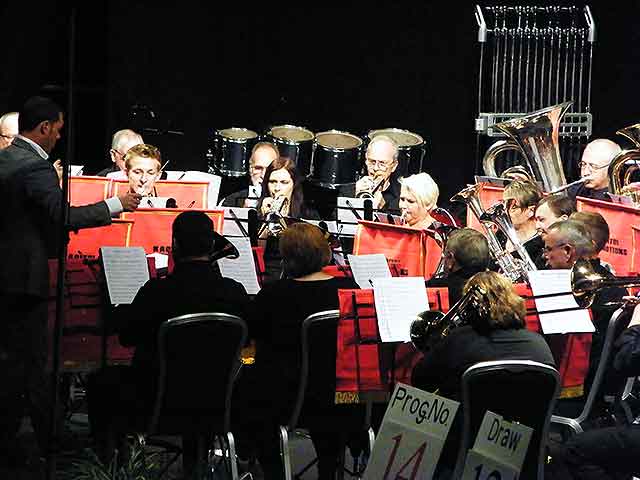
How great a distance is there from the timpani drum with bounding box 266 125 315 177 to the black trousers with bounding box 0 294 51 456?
4747mm

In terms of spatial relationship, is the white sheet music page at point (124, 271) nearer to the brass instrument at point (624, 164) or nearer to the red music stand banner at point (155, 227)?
the red music stand banner at point (155, 227)

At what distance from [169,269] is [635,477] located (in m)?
2.49

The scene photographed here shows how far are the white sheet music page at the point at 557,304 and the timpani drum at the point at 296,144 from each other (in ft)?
16.2

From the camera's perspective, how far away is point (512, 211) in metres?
7.22

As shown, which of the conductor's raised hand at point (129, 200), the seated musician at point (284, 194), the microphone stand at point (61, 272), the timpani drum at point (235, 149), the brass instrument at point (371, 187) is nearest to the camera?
the microphone stand at point (61, 272)

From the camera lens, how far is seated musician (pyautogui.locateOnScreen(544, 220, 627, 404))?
5.81 metres

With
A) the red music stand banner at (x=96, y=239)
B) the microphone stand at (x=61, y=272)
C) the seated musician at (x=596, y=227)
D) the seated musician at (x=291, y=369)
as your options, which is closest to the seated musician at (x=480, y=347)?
the seated musician at (x=291, y=369)

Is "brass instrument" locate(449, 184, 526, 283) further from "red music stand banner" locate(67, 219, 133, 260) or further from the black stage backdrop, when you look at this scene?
the black stage backdrop

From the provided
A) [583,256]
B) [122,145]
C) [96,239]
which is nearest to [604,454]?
[583,256]

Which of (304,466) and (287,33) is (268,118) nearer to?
(287,33)

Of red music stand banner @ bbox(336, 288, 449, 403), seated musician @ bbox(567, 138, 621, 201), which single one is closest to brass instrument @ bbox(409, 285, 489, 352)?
red music stand banner @ bbox(336, 288, 449, 403)

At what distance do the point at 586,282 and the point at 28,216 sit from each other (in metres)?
2.45

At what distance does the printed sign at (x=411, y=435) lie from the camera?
461cm

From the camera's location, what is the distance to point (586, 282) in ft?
18.1
